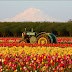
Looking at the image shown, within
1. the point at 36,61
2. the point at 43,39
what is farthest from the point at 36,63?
the point at 43,39

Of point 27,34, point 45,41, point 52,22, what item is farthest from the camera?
point 52,22

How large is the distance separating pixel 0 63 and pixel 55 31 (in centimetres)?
2676

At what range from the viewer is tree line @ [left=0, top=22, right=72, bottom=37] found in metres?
32.7

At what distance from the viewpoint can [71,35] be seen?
1307 inches

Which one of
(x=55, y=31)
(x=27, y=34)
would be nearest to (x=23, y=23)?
(x=55, y=31)

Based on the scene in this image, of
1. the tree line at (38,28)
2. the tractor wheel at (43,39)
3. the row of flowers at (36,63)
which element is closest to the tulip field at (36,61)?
the row of flowers at (36,63)

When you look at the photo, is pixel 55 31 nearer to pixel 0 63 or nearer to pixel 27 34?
pixel 27 34

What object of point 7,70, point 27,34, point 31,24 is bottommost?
point 7,70

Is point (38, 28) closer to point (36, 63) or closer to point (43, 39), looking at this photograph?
point (43, 39)

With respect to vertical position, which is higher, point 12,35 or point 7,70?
point 12,35

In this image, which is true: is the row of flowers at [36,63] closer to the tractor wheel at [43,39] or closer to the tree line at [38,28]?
the tractor wheel at [43,39]

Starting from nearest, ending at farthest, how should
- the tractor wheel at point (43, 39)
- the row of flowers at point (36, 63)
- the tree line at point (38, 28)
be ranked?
the row of flowers at point (36, 63), the tractor wheel at point (43, 39), the tree line at point (38, 28)

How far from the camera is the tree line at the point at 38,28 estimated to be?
3269 centimetres

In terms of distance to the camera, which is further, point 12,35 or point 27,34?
point 12,35
